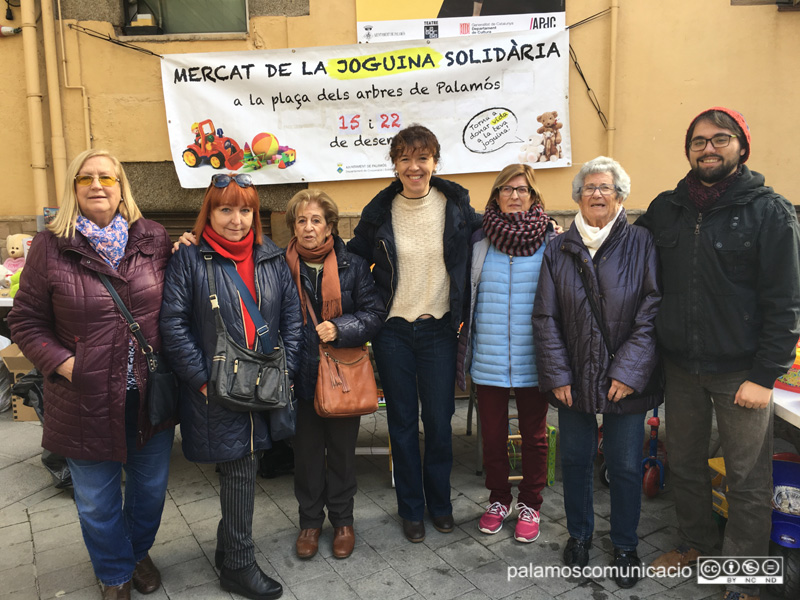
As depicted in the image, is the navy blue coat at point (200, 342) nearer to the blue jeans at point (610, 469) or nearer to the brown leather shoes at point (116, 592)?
the brown leather shoes at point (116, 592)

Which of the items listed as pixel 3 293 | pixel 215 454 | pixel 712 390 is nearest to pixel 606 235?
pixel 712 390

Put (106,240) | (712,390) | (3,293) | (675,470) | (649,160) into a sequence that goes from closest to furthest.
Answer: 1. (106,240)
2. (712,390)
3. (675,470)
4. (3,293)
5. (649,160)

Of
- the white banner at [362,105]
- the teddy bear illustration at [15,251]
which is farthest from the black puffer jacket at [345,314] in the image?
the teddy bear illustration at [15,251]

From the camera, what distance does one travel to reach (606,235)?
2.67 meters

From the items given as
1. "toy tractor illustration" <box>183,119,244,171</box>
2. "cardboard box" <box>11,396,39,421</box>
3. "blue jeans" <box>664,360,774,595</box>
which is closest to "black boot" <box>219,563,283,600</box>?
"blue jeans" <box>664,360,774,595</box>

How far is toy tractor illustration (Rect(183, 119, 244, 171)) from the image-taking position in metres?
5.39

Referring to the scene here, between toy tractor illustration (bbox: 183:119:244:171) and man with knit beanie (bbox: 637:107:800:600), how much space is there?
12.8 feet

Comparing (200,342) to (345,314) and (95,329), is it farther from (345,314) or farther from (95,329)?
A: (345,314)

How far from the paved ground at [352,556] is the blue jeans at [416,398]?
247 mm

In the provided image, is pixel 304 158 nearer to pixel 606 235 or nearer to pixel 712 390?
pixel 606 235

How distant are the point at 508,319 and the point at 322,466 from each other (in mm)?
1209

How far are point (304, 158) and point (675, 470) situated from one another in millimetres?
4025

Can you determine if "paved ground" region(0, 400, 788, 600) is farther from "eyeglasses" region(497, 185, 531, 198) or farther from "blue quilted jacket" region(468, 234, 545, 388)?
"eyeglasses" region(497, 185, 531, 198)

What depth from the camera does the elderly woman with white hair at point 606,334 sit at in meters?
2.63
